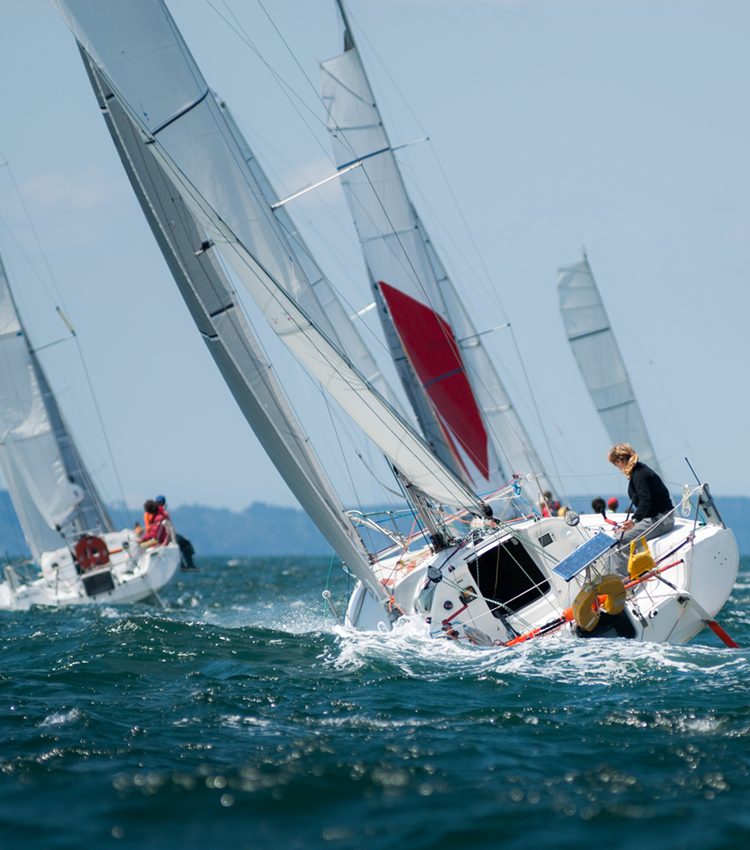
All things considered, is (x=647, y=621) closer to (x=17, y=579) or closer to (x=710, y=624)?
(x=710, y=624)

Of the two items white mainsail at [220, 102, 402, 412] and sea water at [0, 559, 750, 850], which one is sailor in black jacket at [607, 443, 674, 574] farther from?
white mainsail at [220, 102, 402, 412]

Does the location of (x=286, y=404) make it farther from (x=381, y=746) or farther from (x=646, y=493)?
(x=381, y=746)

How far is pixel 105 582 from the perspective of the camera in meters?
21.7

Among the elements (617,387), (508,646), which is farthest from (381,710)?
(617,387)

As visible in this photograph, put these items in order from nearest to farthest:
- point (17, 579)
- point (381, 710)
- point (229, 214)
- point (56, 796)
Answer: point (56, 796) → point (381, 710) → point (229, 214) → point (17, 579)

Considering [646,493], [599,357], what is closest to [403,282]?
[646,493]

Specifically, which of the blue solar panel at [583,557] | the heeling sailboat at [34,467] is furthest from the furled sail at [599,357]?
the blue solar panel at [583,557]

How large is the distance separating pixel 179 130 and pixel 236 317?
175 cm

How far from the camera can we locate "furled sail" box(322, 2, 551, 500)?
17672 mm

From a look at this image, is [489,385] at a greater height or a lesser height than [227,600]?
greater

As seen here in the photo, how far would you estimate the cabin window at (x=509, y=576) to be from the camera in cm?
1107

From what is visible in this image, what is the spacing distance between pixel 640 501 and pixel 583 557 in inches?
43.9

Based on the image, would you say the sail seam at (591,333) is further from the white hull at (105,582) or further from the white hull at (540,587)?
the white hull at (540,587)

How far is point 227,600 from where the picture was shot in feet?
77.3
